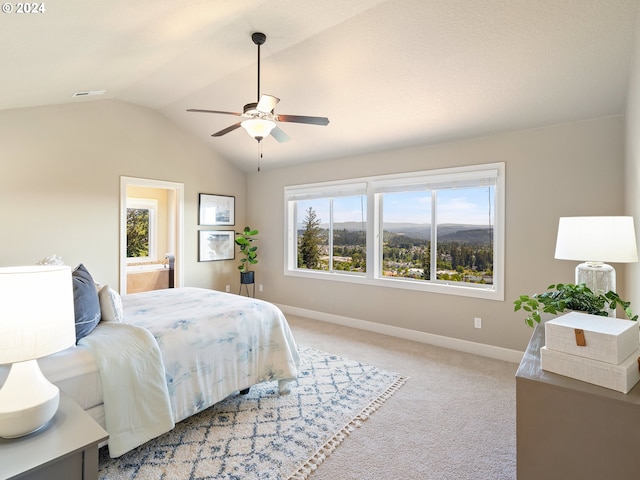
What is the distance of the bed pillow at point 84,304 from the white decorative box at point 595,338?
7.69ft

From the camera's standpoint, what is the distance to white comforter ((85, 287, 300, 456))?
212cm

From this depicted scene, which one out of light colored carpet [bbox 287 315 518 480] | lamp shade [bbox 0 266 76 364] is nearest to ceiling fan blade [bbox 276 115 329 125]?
lamp shade [bbox 0 266 76 364]

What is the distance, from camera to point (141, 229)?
23.2 ft

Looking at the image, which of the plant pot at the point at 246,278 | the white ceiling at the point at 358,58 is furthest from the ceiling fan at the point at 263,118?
the plant pot at the point at 246,278

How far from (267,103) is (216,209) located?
357 centimetres

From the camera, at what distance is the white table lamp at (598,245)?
6.57ft

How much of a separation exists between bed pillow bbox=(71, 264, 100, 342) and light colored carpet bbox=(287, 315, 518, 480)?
5.11ft

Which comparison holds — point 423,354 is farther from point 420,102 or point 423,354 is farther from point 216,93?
point 216,93

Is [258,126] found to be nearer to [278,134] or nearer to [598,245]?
[278,134]

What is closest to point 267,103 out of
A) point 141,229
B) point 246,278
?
point 246,278

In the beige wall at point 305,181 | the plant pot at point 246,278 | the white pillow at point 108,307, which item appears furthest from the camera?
the plant pot at point 246,278

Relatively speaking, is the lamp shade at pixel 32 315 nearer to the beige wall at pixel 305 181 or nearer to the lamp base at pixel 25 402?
the lamp base at pixel 25 402

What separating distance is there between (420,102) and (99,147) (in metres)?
3.95

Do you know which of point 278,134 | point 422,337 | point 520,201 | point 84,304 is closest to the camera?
point 84,304
